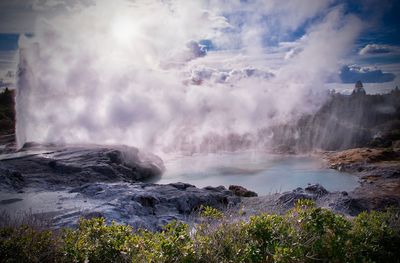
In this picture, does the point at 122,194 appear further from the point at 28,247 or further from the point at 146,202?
the point at 28,247

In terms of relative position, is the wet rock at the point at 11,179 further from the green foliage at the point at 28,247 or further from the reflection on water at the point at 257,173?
the green foliage at the point at 28,247

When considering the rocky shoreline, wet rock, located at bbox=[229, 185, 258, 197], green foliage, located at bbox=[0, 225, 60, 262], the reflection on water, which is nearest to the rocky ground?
the rocky shoreline

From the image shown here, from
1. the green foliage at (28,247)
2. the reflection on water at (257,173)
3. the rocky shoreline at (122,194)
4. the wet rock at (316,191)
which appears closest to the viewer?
the green foliage at (28,247)

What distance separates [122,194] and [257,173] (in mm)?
9574

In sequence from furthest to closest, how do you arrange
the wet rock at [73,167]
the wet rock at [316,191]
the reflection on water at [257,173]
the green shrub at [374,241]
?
the reflection on water at [257,173] < the wet rock at [73,167] < the wet rock at [316,191] < the green shrub at [374,241]

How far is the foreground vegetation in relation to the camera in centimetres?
566

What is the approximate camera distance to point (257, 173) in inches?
771

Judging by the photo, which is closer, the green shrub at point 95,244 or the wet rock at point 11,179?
the green shrub at point 95,244

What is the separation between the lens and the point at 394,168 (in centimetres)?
1877

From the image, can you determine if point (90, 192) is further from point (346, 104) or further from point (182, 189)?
point (346, 104)

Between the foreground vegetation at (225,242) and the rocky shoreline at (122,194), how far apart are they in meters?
1.01

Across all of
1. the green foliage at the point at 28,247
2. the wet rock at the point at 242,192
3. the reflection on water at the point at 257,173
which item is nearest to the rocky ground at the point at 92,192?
the wet rock at the point at 242,192

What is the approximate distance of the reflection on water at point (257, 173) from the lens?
1720 centimetres

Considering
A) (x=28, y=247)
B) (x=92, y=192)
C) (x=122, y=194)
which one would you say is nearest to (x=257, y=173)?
(x=122, y=194)
